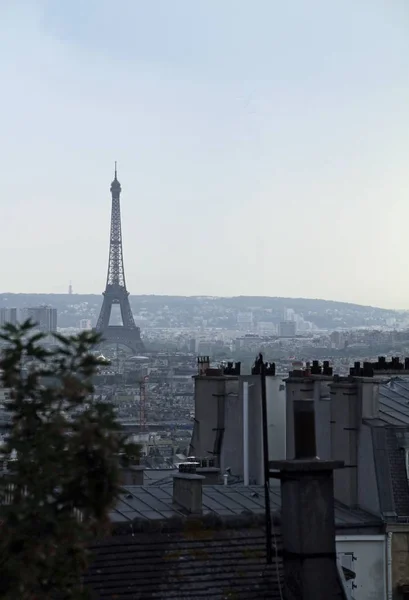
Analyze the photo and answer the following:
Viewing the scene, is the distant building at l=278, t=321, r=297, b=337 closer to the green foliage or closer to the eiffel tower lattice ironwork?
the eiffel tower lattice ironwork

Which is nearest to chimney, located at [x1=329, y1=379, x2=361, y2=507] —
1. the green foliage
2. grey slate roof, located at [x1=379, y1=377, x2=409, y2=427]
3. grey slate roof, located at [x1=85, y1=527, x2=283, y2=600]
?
grey slate roof, located at [x1=379, y1=377, x2=409, y2=427]

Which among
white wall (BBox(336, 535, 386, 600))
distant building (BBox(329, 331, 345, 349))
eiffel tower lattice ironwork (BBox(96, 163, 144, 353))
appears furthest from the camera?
eiffel tower lattice ironwork (BBox(96, 163, 144, 353))

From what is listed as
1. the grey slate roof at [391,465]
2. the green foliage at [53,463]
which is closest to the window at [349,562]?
the grey slate roof at [391,465]

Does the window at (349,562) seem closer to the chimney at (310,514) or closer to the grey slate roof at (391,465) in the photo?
the grey slate roof at (391,465)

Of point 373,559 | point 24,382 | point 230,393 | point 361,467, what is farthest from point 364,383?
point 24,382

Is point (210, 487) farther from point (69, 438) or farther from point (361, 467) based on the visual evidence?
point (69, 438)

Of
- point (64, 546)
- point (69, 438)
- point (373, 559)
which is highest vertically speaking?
point (69, 438)
